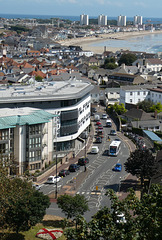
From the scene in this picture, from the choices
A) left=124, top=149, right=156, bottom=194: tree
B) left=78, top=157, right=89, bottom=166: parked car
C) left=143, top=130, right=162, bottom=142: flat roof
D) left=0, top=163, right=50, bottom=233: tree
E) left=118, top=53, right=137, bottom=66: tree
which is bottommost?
left=118, top=53, right=137, bottom=66: tree

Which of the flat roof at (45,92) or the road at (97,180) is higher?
the flat roof at (45,92)

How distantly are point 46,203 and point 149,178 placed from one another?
699 cm

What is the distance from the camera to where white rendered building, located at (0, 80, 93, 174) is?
81.6 feet

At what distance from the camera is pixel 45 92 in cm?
3095

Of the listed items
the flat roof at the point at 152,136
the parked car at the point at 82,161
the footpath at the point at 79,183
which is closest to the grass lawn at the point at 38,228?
the footpath at the point at 79,183

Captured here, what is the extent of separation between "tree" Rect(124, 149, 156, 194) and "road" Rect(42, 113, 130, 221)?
97cm

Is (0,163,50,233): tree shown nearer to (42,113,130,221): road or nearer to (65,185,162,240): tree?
(42,113,130,221): road

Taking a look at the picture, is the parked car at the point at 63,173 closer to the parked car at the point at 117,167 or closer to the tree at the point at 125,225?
the parked car at the point at 117,167

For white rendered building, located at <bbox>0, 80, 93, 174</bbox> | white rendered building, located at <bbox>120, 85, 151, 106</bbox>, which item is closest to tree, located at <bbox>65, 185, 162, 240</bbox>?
white rendered building, located at <bbox>0, 80, 93, 174</bbox>

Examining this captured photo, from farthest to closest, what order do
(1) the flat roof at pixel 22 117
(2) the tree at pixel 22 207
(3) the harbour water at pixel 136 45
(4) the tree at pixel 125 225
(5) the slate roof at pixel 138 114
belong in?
(3) the harbour water at pixel 136 45
(5) the slate roof at pixel 138 114
(1) the flat roof at pixel 22 117
(2) the tree at pixel 22 207
(4) the tree at pixel 125 225

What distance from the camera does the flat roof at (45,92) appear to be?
28734 millimetres

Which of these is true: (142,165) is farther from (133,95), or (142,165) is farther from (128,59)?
(128,59)

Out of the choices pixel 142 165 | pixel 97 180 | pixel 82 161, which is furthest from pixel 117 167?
pixel 142 165

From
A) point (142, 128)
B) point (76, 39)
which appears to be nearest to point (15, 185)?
point (142, 128)
